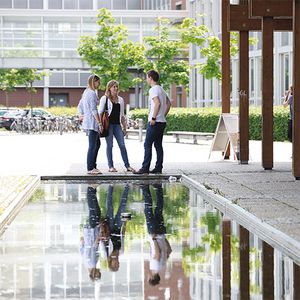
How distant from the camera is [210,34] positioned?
58312 mm

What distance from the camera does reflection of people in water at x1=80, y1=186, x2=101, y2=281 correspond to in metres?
8.83

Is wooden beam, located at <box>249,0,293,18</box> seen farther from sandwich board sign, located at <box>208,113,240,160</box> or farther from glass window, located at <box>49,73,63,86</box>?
glass window, located at <box>49,73,63,86</box>

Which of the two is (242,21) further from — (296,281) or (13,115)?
(13,115)

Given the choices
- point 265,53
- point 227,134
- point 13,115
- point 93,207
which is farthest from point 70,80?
point 93,207

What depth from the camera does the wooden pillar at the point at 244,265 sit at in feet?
25.4

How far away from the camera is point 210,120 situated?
4644cm

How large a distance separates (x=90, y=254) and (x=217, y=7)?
4953 cm

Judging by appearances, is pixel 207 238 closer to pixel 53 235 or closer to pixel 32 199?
pixel 53 235

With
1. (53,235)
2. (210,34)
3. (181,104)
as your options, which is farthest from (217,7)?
(53,235)

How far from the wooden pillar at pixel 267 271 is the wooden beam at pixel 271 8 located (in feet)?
34.7

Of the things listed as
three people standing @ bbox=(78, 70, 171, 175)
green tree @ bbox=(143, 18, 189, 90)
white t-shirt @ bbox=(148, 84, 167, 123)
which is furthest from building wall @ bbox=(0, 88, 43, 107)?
white t-shirt @ bbox=(148, 84, 167, 123)

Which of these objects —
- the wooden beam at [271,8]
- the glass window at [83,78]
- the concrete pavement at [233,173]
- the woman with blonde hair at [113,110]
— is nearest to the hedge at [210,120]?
the concrete pavement at [233,173]

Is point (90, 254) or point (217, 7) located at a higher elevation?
point (217, 7)

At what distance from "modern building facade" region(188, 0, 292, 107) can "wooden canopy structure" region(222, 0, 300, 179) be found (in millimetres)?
17351
